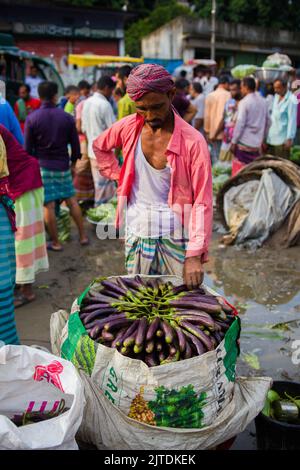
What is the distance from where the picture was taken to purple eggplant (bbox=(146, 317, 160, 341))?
2.19 meters

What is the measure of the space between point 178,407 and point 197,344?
27cm

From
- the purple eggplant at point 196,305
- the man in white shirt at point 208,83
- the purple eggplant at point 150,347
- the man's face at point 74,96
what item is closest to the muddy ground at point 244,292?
the purple eggplant at point 196,305

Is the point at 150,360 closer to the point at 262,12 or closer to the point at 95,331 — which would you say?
the point at 95,331

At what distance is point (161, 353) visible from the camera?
218 centimetres

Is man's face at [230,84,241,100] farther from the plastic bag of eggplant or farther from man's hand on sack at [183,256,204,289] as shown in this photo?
the plastic bag of eggplant

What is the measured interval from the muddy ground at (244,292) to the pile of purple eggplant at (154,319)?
3.09ft

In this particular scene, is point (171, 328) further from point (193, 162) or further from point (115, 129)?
point (115, 129)

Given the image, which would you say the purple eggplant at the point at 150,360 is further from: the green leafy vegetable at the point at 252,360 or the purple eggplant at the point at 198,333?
the green leafy vegetable at the point at 252,360

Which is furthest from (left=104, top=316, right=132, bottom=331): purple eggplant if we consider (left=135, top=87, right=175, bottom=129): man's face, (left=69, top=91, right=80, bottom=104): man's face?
(left=69, top=91, right=80, bottom=104): man's face

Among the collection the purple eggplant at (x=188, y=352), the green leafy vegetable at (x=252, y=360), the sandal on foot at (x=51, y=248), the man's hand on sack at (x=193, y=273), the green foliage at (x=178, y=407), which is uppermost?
the man's hand on sack at (x=193, y=273)

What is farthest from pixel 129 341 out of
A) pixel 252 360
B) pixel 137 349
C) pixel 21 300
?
pixel 21 300

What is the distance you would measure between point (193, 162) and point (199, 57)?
2606 centimetres

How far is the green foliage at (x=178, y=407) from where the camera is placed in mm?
2072

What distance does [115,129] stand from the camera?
3.00 meters
